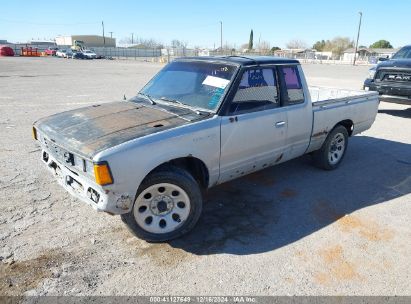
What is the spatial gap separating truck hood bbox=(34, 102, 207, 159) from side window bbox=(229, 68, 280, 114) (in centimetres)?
54

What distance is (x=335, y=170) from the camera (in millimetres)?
5543

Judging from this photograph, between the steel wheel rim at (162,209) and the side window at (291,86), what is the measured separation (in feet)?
6.42

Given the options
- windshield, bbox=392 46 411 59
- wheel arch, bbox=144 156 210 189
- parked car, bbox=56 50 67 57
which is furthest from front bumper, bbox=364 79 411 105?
parked car, bbox=56 50 67 57

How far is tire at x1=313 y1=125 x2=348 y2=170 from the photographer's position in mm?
5285

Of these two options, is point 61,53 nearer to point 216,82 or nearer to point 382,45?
point 216,82

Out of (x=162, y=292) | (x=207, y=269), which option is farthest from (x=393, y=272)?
(x=162, y=292)

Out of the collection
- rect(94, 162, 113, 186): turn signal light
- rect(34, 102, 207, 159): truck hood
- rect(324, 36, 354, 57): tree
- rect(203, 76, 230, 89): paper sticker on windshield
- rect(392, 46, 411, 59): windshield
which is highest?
rect(324, 36, 354, 57): tree

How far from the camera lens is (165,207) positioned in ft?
11.3

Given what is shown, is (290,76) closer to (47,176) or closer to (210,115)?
(210,115)

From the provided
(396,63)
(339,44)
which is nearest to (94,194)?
(396,63)

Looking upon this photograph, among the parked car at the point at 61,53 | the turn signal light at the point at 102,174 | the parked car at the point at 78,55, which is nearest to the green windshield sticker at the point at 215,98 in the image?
the turn signal light at the point at 102,174

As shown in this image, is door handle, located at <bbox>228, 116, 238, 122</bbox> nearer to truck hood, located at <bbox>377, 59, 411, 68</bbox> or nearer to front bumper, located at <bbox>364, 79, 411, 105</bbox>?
front bumper, located at <bbox>364, 79, 411, 105</bbox>

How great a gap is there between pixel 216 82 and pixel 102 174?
1787mm

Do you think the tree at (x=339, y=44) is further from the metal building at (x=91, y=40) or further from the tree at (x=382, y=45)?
the metal building at (x=91, y=40)
